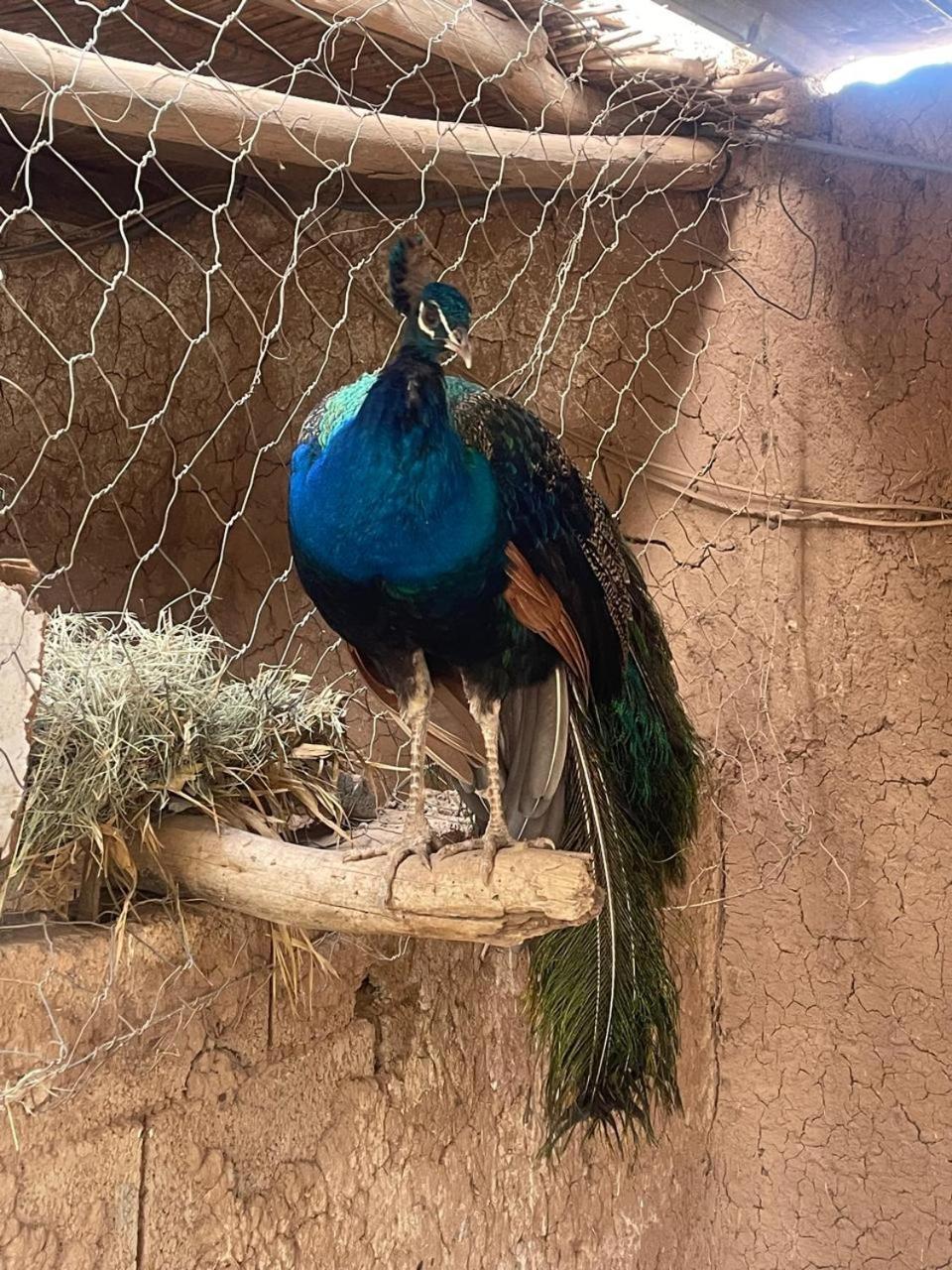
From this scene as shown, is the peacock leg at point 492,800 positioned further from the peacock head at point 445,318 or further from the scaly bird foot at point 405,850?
the peacock head at point 445,318

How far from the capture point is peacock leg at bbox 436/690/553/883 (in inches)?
64.9

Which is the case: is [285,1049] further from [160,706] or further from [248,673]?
[248,673]

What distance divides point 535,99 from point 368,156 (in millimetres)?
450

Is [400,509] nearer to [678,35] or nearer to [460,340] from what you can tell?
[460,340]

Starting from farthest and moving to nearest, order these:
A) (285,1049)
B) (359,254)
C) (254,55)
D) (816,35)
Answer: (359,254)
(254,55)
(816,35)
(285,1049)

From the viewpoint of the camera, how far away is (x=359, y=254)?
Result: 302 cm

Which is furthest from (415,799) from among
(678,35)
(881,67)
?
(881,67)

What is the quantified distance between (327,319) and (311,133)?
1.22 metres

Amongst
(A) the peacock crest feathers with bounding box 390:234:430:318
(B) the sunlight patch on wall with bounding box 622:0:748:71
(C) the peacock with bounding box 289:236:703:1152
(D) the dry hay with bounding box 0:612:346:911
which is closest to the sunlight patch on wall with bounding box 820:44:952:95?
(B) the sunlight patch on wall with bounding box 622:0:748:71

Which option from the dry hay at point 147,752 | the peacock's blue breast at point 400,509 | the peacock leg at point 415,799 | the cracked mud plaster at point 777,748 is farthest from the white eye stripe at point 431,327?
the cracked mud plaster at point 777,748

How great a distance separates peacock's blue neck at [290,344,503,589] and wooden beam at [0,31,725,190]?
0.52 metres

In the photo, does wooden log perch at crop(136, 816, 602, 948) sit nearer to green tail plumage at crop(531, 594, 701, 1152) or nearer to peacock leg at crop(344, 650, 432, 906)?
peacock leg at crop(344, 650, 432, 906)

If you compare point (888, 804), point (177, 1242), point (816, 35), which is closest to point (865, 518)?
point (888, 804)

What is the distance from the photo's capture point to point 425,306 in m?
1.52
